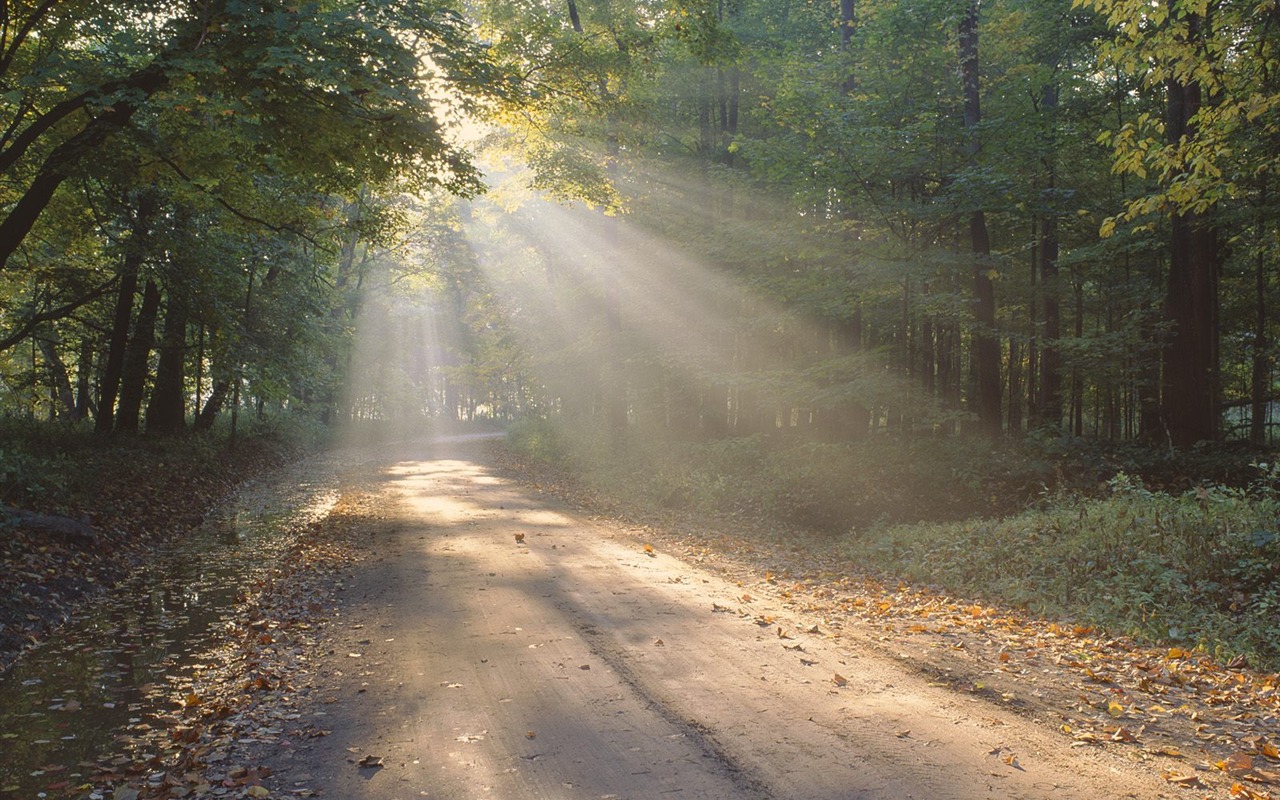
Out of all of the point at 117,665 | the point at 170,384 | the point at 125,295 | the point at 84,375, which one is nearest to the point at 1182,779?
the point at 117,665

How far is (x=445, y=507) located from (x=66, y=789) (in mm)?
11874

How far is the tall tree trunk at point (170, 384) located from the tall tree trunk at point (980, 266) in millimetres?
19708

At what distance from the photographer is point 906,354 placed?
19.8m

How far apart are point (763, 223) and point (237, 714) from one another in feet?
53.8

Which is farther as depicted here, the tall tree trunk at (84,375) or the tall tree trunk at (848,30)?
the tall tree trunk at (84,375)

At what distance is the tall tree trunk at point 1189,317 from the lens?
45.1ft

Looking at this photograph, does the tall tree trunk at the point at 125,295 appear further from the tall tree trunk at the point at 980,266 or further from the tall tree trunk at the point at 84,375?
the tall tree trunk at the point at 980,266

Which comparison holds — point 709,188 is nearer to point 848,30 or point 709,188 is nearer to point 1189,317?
point 848,30

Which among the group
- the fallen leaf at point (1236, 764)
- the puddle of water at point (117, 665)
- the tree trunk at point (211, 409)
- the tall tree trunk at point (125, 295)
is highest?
the tall tree trunk at point (125, 295)

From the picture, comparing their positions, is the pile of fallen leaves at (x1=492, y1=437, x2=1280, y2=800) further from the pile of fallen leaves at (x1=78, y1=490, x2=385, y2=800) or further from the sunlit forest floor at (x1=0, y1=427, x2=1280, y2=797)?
the pile of fallen leaves at (x1=78, y1=490, x2=385, y2=800)

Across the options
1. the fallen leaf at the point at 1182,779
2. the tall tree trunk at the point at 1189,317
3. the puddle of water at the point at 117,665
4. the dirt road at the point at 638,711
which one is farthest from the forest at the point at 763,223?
the dirt road at the point at 638,711

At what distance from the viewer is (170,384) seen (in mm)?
22172

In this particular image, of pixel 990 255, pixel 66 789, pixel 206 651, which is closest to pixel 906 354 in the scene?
pixel 990 255

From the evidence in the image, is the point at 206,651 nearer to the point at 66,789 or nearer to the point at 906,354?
the point at 66,789
